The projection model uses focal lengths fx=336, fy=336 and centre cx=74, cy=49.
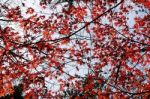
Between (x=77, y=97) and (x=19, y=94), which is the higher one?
(x=19, y=94)

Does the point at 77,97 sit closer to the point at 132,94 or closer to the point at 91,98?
the point at 91,98

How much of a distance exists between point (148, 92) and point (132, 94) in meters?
0.43

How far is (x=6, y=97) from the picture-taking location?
21000 mm

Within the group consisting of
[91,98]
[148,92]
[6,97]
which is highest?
[6,97]

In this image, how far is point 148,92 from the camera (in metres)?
8.93

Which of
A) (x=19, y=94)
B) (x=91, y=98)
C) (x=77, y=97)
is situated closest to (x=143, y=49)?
(x=91, y=98)

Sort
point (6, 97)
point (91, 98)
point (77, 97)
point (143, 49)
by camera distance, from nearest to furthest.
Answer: point (143, 49) → point (91, 98) → point (77, 97) → point (6, 97)

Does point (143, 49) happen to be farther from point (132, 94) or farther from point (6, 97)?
point (6, 97)

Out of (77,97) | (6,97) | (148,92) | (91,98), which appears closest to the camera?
(148,92)

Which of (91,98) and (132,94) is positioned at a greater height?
(91,98)

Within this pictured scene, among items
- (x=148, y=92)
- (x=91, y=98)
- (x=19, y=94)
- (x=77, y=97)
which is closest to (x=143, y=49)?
(x=148, y=92)

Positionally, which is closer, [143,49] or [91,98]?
[143,49]

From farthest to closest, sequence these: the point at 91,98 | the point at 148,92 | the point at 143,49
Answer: the point at 91,98 < the point at 143,49 < the point at 148,92

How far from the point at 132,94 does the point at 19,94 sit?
13156 millimetres
